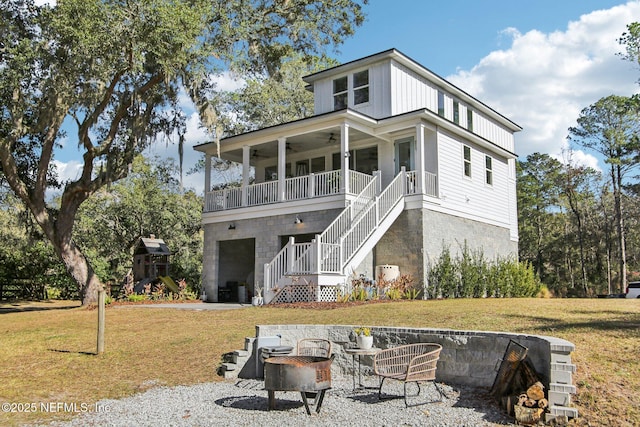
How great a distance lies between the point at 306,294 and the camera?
627 inches

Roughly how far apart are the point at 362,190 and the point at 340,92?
205 inches

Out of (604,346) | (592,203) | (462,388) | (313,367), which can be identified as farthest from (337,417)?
(592,203)

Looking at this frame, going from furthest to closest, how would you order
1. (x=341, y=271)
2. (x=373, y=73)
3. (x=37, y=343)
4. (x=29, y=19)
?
(x=373, y=73)
(x=29, y=19)
(x=341, y=271)
(x=37, y=343)

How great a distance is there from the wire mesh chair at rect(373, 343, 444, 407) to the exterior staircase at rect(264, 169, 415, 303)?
283 inches

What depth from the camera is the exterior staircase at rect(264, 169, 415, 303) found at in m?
15.9

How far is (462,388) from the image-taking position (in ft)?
25.9

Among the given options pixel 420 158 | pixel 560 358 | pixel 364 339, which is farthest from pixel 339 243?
pixel 560 358

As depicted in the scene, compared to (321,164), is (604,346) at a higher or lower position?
lower

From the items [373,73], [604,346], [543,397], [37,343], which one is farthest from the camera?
[373,73]

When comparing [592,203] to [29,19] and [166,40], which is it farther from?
[29,19]

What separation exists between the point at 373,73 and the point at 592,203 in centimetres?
2502

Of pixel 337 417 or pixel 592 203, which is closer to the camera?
pixel 337 417

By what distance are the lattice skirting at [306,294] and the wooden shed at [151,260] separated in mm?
8762

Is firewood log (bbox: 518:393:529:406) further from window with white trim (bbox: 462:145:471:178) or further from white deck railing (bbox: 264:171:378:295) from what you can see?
window with white trim (bbox: 462:145:471:178)
